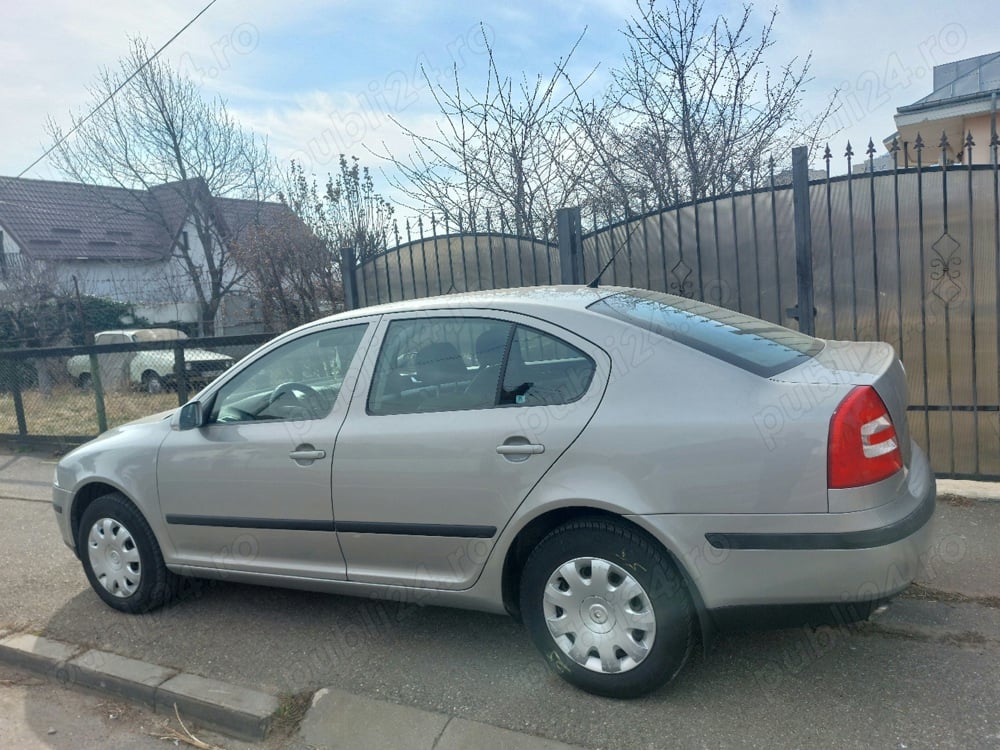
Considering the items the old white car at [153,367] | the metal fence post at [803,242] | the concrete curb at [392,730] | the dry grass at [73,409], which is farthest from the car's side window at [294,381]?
the dry grass at [73,409]

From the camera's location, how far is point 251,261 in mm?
10273

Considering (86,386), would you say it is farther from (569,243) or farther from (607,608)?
(607,608)

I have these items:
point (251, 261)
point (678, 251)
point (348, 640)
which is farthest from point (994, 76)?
point (348, 640)

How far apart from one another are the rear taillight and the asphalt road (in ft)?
2.90

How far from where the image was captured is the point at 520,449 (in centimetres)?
304

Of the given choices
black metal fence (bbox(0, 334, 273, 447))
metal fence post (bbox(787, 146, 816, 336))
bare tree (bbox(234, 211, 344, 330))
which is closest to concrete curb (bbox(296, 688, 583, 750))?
metal fence post (bbox(787, 146, 816, 336))

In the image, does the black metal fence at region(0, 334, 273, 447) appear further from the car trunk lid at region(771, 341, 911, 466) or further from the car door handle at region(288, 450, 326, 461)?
the car trunk lid at region(771, 341, 911, 466)

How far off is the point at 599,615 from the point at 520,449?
69 centimetres

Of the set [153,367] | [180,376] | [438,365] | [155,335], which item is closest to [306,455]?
[438,365]

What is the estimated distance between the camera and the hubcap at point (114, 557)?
423 cm

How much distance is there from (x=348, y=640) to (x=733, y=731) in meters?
1.85

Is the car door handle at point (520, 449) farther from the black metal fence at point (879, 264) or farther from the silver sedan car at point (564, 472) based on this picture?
the black metal fence at point (879, 264)

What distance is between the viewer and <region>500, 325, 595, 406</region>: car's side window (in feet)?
10.1

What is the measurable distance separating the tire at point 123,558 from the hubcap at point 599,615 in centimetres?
232
